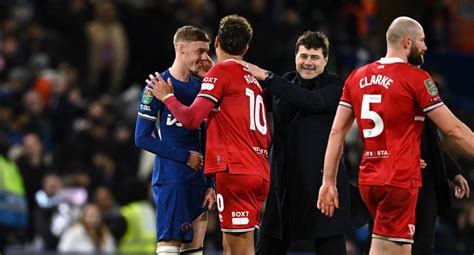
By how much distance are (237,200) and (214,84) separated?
0.84 metres

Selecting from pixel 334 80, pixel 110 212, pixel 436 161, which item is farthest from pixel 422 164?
pixel 110 212

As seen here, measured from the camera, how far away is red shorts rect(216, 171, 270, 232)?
808 cm

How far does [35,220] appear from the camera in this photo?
1434 centimetres

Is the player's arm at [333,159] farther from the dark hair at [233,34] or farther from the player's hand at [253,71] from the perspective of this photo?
the dark hair at [233,34]

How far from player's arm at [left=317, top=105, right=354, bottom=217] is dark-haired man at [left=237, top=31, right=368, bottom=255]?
1.99 ft

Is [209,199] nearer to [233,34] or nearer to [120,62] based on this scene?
[233,34]

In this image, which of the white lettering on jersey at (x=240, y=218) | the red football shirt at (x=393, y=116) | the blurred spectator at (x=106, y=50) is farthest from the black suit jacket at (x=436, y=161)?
the blurred spectator at (x=106, y=50)

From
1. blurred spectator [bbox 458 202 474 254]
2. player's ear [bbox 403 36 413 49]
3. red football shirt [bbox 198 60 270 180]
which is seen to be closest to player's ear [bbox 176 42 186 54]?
red football shirt [bbox 198 60 270 180]

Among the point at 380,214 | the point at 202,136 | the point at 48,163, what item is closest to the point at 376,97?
the point at 380,214

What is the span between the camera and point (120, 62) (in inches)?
694

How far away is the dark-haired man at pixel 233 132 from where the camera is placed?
8.09 m

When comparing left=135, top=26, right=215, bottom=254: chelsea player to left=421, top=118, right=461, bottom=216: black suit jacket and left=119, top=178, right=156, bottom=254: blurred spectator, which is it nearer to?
left=421, top=118, right=461, bottom=216: black suit jacket

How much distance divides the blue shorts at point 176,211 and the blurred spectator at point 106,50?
29.1 ft

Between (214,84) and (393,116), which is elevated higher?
(214,84)
